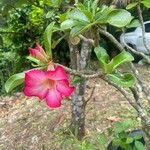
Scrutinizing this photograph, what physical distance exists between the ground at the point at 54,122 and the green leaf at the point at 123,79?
2141 millimetres

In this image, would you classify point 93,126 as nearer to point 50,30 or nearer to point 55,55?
point 50,30

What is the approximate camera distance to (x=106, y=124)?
4234mm

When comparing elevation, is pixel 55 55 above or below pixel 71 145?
below

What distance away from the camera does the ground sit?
4.09 meters

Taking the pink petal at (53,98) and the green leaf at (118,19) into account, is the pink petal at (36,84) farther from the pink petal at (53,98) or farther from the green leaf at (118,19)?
the green leaf at (118,19)

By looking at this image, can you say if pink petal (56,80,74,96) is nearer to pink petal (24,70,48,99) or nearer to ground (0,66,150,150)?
pink petal (24,70,48,99)

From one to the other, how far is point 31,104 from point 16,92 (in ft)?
4.98

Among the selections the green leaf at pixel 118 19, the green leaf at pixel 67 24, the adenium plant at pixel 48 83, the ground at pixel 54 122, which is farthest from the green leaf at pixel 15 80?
the ground at pixel 54 122

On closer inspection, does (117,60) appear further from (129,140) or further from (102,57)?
(129,140)

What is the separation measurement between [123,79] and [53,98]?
25cm

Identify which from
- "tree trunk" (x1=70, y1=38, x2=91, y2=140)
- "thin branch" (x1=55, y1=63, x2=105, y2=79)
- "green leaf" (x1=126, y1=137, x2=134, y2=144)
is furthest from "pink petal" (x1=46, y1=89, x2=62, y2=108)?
"tree trunk" (x1=70, y1=38, x2=91, y2=140)

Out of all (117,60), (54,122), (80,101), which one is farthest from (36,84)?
(54,122)

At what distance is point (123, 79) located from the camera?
1.51m

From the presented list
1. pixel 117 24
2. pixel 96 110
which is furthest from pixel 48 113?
pixel 117 24
